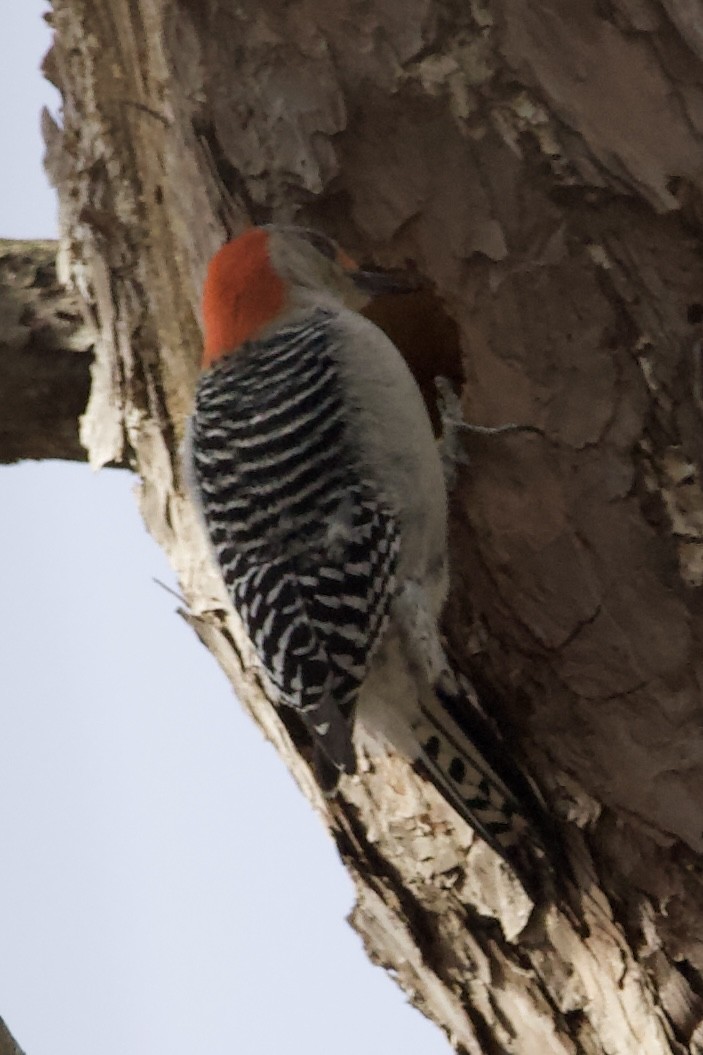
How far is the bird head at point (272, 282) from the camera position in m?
2.97

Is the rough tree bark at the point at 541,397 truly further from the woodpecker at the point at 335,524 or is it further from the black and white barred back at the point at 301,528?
the black and white barred back at the point at 301,528

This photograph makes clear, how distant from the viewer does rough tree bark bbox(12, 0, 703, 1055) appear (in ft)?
8.75

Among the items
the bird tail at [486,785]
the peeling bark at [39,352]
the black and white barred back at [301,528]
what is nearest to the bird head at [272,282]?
the black and white barred back at [301,528]

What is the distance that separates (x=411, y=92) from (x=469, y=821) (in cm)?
174

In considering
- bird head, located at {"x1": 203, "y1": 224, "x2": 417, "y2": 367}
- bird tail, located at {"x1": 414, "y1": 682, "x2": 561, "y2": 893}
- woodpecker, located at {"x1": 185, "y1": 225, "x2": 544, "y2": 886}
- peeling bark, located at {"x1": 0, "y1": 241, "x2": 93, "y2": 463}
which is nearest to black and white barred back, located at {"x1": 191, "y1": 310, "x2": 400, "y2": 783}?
woodpecker, located at {"x1": 185, "y1": 225, "x2": 544, "y2": 886}

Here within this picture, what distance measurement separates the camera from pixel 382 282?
3068 millimetres

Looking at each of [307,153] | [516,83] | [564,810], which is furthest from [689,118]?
[564,810]

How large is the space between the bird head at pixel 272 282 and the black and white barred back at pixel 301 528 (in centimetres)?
14

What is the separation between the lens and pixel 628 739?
2.70 meters

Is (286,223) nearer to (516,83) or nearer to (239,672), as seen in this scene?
(516,83)

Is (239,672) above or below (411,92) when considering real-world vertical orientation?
below

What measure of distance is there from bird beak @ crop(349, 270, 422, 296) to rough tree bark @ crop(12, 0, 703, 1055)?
0.13 ft

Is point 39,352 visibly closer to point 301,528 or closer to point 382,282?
point 382,282

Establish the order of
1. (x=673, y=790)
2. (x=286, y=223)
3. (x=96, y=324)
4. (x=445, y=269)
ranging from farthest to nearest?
(x=96, y=324)
(x=286, y=223)
(x=445, y=269)
(x=673, y=790)
